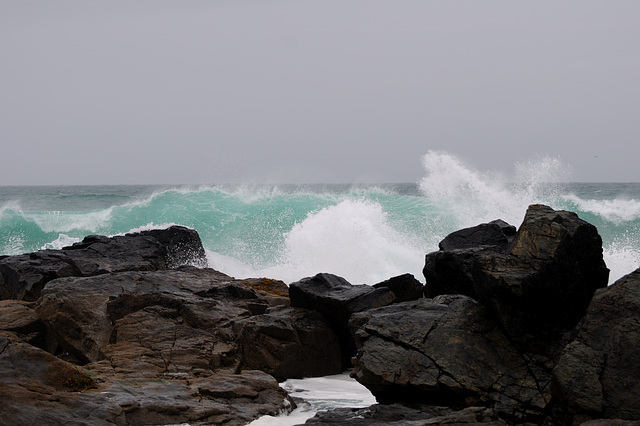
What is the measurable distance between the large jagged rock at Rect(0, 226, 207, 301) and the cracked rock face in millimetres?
6364

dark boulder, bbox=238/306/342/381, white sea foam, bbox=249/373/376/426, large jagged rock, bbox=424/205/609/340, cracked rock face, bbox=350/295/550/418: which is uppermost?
large jagged rock, bbox=424/205/609/340

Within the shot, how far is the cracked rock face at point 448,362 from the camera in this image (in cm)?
496

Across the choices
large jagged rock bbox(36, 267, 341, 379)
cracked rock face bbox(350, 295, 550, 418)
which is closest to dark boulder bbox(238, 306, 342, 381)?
large jagged rock bbox(36, 267, 341, 379)

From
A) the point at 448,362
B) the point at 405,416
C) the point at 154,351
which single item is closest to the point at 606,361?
the point at 448,362

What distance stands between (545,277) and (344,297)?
2.88 metres

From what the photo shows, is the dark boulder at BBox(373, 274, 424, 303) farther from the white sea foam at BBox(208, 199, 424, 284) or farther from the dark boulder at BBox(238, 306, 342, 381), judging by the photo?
the white sea foam at BBox(208, 199, 424, 284)

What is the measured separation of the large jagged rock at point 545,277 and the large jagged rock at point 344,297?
6.92 feet

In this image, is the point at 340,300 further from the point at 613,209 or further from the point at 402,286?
the point at 613,209

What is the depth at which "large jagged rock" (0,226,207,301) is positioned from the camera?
984cm

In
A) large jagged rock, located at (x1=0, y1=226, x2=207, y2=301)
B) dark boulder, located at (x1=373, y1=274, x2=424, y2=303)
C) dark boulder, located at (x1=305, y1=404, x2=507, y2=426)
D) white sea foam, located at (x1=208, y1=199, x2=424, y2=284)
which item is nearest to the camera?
dark boulder, located at (x1=305, y1=404, x2=507, y2=426)

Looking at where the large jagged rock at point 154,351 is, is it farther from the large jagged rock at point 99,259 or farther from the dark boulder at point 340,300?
the large jagged rock at point 99,259

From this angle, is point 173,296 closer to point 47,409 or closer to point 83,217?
point 47,409

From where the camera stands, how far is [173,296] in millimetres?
7805

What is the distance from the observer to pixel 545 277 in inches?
203
